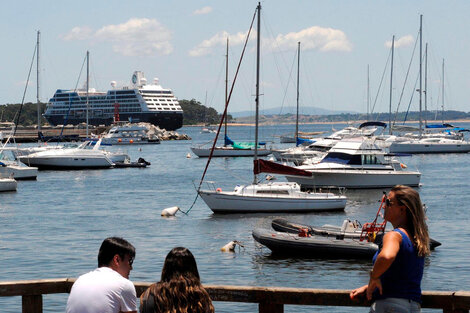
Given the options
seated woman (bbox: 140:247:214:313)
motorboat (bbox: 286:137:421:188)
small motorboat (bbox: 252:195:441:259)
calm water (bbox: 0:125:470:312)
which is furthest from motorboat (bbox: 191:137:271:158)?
seated woman (bbox: 140:247:214:313)

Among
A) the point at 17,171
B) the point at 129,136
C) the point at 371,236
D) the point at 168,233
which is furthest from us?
the point at 129,136

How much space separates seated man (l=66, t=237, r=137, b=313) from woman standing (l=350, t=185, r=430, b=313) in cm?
159

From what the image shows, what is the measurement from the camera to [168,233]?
30.1 m

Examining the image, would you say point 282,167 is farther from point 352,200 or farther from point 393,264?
point 393,264

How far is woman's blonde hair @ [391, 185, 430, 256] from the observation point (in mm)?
5172

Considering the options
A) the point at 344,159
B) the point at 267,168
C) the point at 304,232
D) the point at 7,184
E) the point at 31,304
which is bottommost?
the point at 7,184

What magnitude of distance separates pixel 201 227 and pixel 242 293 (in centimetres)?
2555

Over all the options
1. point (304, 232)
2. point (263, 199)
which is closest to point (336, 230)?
point (304, 232)

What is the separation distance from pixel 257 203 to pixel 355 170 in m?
13.3

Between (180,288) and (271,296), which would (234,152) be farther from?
(180,288)

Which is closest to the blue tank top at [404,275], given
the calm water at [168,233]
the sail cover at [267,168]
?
the calm water at [168,233]

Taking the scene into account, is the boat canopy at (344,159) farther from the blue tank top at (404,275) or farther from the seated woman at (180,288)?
the seated woman at (180,288)

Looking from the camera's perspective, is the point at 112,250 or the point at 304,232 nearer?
the point at 112,250

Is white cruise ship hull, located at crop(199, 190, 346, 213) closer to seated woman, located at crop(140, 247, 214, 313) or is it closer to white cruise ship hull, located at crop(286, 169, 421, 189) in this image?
white cruise ship hull, located at crop(286, 169, 421, 189)
